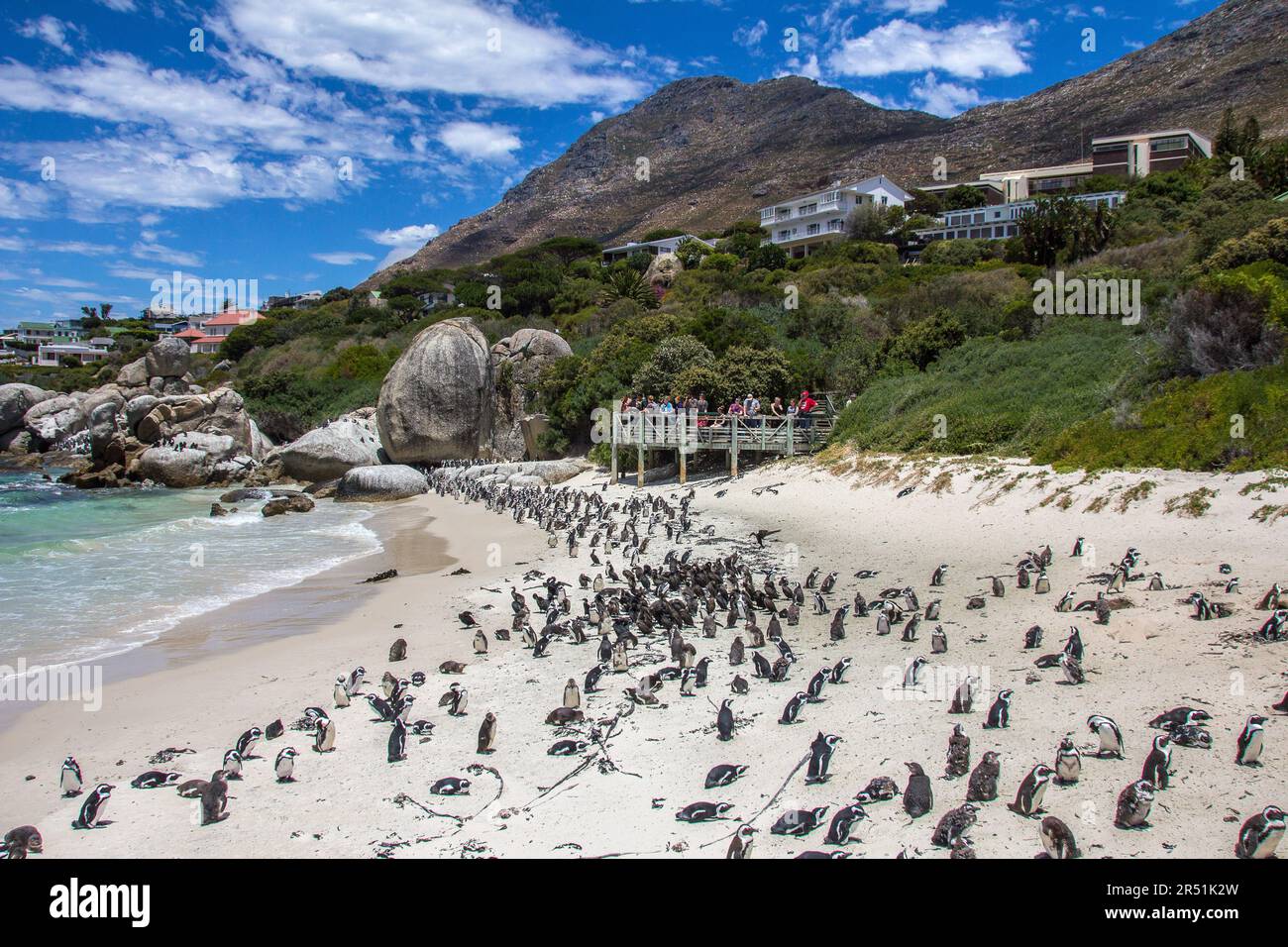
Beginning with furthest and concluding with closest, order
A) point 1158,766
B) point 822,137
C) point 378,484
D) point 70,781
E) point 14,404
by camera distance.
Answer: point 822,137 → point 14,404 → point 378,484 → point 70,781 → point 1158,766

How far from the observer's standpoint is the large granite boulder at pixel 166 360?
137 ft

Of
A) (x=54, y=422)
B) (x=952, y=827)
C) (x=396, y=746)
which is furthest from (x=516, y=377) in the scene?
(x=952, y=827)

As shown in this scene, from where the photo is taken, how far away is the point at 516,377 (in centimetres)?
3644

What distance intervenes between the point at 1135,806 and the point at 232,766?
20.6 ft

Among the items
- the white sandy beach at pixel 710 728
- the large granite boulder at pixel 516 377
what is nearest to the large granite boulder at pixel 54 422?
the large granite boulder at pixel 516 377

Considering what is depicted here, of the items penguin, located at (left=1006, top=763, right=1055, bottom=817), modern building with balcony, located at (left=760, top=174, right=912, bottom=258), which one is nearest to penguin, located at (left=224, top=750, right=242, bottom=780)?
penguin, located at (left=1006, top=763, right=1055, bottom=817)

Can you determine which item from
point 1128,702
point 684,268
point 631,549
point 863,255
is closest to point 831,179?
point 684,268

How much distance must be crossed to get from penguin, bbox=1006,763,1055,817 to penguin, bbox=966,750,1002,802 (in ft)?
0.52

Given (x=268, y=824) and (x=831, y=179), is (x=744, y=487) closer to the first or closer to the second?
(x=268, y=824)

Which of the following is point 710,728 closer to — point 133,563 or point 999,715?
point 999,715

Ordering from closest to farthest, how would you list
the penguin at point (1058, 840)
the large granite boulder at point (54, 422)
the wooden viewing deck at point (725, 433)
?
the penguin at point (1058, 840), the wooden viewing deck at point (725, 433), the large granite boulder at point (54, 422)

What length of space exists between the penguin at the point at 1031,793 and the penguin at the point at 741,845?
1.66 meters

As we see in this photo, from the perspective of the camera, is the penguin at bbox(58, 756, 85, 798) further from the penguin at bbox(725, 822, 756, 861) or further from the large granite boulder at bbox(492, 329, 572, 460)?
the large granite boulder at bbox(492, 329, 572, 460)

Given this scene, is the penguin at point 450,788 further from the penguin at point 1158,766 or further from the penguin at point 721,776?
the penguin at point 1158,766
